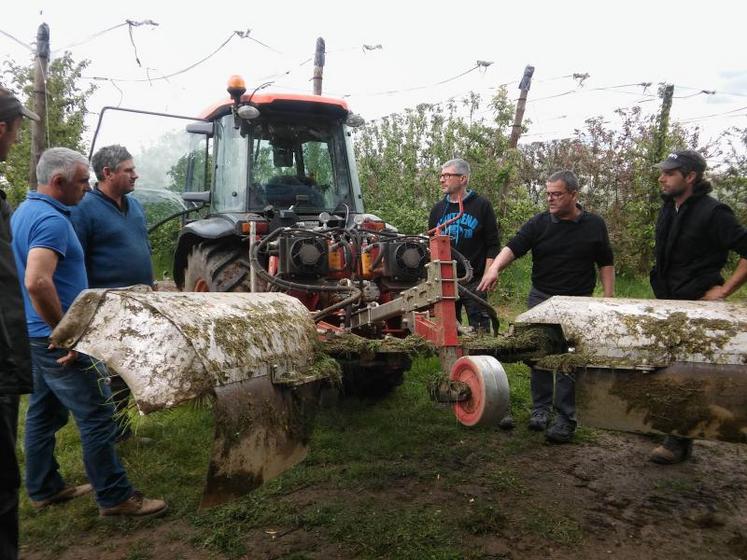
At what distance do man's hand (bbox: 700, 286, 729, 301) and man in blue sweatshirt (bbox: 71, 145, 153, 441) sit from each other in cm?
305

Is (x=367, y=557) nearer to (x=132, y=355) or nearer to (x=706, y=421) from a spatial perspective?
(x=132, y=355)

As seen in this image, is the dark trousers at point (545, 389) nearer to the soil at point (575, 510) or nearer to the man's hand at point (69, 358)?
the soil at point (575, 510)

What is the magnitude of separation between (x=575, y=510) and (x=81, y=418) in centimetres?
230

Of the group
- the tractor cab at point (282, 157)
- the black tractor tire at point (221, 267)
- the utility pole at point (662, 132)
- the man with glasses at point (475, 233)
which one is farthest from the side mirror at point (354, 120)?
the utility pole at point (662, 132)

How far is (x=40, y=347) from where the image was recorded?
2.67 metres

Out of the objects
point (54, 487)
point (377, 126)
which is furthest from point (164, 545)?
point (377, 126)

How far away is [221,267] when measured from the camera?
3.95 metres

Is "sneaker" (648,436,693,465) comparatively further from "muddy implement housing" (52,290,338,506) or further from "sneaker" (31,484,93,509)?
"sneaker" (31,484,93,509)

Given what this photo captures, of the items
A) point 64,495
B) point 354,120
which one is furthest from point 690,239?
point 64,495

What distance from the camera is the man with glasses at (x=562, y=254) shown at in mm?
3832

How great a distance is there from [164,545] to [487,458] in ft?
5.92

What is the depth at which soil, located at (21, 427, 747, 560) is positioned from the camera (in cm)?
246

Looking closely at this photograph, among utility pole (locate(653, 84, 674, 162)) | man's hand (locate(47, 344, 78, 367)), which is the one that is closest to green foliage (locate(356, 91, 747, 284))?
utility pole (locate(653, 84, 674, 162))

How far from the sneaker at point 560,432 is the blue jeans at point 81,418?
2.43m
